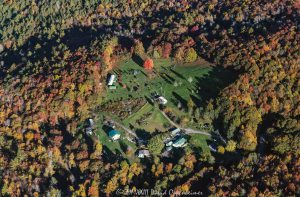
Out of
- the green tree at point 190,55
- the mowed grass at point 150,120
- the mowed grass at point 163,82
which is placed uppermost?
the green tree at point 190,55

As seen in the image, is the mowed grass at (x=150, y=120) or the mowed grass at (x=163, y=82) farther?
the mowed grass at (x=163, y=82)

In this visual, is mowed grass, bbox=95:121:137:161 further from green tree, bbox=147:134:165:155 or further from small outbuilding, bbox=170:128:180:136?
small outbuilding, bbox=170:128:180:136

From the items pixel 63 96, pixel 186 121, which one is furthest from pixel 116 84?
pixel 186 121

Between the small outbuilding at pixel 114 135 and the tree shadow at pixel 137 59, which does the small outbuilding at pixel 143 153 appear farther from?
the tree shadow at pixel 137 59

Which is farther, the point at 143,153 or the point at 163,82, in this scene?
the point at 163,82

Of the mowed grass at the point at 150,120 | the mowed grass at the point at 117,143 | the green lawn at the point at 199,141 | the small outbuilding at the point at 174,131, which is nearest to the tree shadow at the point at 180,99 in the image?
the mowed grass at the point at 150,120

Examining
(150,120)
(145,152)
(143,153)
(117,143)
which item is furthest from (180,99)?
(117,143)

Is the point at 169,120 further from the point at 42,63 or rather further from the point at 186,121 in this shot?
the point at 42,63

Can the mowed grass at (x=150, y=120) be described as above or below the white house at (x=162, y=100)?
below

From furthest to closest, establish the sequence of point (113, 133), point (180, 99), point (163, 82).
Answer: point (163, 82) < point (180, 99) < point (113, 133)

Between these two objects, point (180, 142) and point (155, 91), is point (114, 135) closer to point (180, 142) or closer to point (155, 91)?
point (180, 142)
